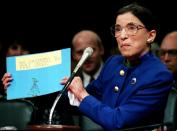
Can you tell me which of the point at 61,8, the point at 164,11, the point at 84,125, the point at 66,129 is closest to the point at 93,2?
the point at 61,8

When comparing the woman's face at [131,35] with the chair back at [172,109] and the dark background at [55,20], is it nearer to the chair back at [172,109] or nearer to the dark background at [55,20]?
the chair back at [172,109]

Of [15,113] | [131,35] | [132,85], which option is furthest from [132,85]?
[15,113]

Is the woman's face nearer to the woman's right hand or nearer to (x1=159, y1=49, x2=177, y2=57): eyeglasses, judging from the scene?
the woman's right hand

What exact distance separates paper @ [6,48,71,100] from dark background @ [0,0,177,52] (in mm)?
2828

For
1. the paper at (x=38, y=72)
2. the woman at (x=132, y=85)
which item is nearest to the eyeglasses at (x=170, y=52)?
the woman at (x=132, y=85)

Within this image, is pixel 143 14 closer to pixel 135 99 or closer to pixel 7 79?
pixel 135 99

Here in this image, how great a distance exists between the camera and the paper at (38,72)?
2902 millimetres

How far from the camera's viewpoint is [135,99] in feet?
9.39

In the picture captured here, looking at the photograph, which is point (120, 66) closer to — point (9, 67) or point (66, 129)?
point (9, 67)

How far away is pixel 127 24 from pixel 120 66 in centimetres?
31

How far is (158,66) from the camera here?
116 inches

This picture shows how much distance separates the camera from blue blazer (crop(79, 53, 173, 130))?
9.28 ft

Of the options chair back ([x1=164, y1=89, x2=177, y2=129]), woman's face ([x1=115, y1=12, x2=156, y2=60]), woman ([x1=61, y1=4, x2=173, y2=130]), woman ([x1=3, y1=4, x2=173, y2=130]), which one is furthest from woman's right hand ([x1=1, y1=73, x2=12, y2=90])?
chair back ([x1=164, y1=89, x2=177, y2=129])

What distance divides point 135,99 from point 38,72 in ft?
1.86
